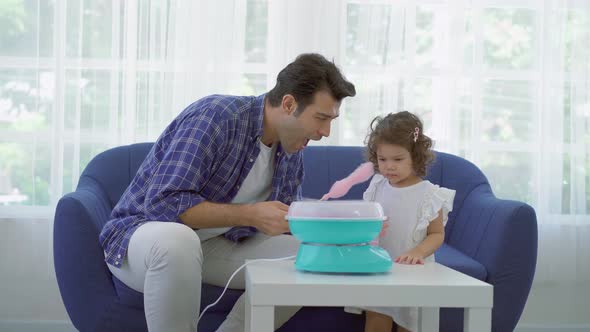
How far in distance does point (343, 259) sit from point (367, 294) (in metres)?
0.16

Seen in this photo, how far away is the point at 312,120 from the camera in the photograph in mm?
2145

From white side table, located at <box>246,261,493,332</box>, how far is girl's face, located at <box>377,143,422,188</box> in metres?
0.70

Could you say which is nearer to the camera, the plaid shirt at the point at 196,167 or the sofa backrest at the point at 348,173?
the plaid shirt at the point at 196,167

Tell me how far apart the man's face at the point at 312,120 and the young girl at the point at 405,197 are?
26 cm

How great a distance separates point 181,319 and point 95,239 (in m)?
0.50

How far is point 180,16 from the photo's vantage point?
→ 3264mm

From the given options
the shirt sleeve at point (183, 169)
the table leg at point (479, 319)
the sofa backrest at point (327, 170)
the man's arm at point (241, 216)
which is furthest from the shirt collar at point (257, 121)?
the table leg at point (479, 319)

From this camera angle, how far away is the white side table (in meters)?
1.58

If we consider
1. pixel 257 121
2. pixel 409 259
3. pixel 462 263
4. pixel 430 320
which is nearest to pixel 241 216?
pixel 257 121

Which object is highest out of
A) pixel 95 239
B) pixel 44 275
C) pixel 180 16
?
pixel 180 16

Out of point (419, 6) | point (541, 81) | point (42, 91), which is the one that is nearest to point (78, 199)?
point (42, 91)

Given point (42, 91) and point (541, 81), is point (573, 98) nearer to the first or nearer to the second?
point (541, 81)

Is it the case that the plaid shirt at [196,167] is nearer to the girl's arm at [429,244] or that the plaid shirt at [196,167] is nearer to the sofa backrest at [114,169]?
the girl's arm at [429,244]

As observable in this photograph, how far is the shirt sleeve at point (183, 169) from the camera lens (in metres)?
2.03
